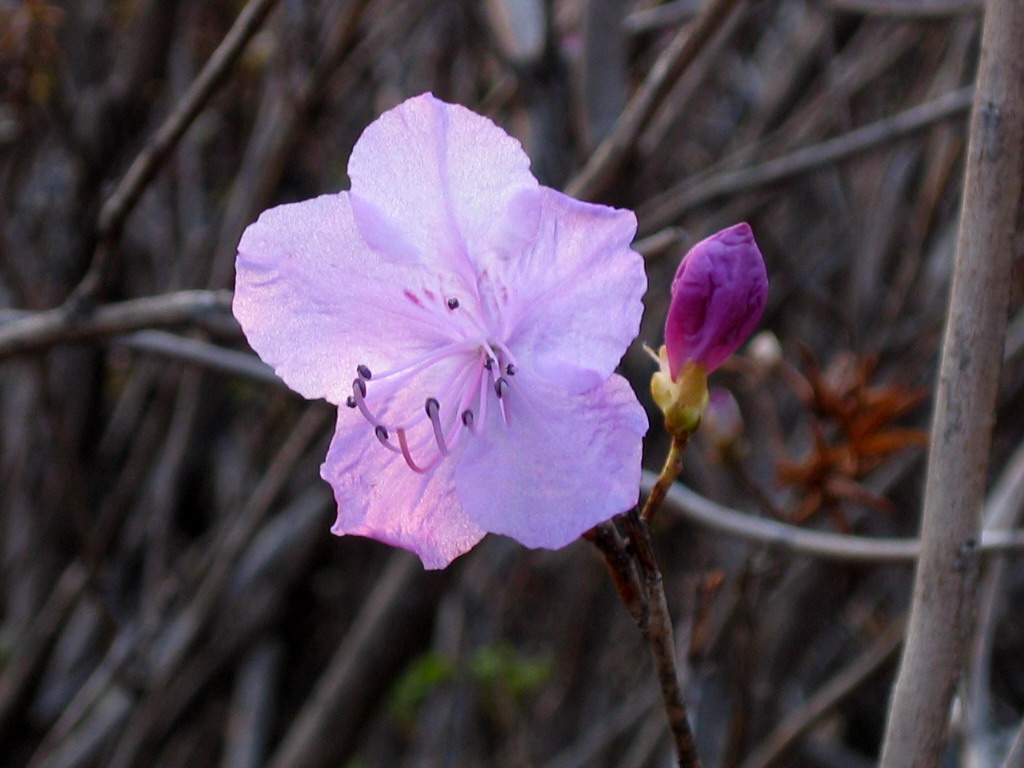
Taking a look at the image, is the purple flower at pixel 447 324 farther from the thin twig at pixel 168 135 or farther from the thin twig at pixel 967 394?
the thin twig at pixel 168 135

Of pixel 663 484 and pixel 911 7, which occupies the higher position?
pixel 911 7

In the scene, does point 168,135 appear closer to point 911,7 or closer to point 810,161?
point 810,161

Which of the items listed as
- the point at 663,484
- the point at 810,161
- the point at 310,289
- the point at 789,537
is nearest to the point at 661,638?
the point at 663,484

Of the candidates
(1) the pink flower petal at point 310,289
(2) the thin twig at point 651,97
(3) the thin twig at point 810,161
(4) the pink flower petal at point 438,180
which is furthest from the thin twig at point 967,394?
(3) the thin twig at point 810,161

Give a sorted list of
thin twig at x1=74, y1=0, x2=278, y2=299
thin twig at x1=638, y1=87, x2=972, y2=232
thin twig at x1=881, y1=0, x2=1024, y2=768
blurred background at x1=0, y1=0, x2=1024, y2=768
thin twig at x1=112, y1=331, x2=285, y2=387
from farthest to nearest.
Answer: blurred background at x1=0, y1=0, x2=1024, y2=768 < thin twig at x1=638, y1=87, x2=972, y2=232 < thin twig at x1=112, y1=331, x2=285, y2=387 < thin twig at x1=74, y1=0, x2=278, y2=299 < thin twig at x1=881, y1=0, x2=1024, y2=768

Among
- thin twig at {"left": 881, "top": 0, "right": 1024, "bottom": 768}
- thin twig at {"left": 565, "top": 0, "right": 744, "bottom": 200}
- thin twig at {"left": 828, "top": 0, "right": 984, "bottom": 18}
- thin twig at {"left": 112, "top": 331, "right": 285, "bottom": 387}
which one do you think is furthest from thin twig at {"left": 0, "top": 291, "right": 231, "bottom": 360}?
thin twig at {"left": 828, "top": 0, "right": 984, "bottom": 18}

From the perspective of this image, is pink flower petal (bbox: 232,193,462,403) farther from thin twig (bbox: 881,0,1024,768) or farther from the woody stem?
thin twig (bbox: 881,0,1024,768)

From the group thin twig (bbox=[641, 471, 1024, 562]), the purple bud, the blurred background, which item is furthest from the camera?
the blurred background

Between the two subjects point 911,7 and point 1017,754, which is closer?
point 1017,754
